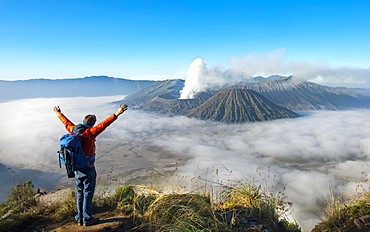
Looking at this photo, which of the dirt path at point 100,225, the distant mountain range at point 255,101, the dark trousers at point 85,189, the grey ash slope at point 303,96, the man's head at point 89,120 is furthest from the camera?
the grey ash slope at point 303,96

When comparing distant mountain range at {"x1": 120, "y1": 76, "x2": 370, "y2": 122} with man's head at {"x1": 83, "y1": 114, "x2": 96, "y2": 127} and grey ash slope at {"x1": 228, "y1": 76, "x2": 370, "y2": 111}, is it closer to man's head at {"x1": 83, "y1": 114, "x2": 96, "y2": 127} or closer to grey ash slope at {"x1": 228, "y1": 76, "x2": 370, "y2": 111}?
grey ash slope at {"x1": 228, "y1": 76, "x2": 370, "y2": 111}

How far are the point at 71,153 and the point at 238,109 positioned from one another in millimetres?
92528

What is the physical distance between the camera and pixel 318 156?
50.8 m

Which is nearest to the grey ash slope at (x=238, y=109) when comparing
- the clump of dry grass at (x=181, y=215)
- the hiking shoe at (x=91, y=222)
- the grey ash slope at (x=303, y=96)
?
the grey ash slope at (x=303, y=96)

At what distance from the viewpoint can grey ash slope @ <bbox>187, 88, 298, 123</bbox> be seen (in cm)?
8881

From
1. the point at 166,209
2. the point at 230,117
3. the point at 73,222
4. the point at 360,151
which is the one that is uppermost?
the point at 166,209

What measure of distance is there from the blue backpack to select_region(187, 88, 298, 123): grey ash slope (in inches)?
3400

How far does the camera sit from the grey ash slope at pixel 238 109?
291ft

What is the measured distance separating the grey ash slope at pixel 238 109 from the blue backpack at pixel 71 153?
3400 inches

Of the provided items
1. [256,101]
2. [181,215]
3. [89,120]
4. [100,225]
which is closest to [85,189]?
[100,225]

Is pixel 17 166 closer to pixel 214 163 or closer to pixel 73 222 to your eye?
pixel 214 163

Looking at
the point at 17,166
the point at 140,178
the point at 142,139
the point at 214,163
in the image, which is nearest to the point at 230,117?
the point at 142,139

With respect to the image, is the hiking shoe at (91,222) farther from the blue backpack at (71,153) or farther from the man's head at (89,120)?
the man's head at (89,120)

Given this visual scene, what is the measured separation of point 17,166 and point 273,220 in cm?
6353
